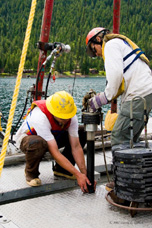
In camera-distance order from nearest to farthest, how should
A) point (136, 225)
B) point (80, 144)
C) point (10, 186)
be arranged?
point (136, 225) < point (10, 186) < point (80, 144)

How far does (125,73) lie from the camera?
394 cm

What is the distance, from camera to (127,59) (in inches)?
155

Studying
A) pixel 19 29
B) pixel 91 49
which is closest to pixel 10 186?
pixel 91 49

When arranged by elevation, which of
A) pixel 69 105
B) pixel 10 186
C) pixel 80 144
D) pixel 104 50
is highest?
pixel 104 50

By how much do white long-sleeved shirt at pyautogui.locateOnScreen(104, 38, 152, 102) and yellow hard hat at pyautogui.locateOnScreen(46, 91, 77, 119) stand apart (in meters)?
0.52

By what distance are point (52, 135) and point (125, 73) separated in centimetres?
112

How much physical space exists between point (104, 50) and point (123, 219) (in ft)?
5.89

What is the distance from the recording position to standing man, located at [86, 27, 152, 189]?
151 inches

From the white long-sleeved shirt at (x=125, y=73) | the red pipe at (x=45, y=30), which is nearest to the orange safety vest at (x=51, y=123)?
the white long-sleeved shirt at (x=125, y=73)

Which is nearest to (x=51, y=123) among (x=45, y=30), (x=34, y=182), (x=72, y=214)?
(x=34, y=182)

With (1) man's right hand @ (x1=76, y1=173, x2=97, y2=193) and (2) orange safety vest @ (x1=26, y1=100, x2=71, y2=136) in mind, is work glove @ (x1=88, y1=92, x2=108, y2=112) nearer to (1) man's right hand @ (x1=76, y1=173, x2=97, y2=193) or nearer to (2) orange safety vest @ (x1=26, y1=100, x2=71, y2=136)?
(2) orange safety vest @ (x1=26, y1=100, x2=71, y2=136)

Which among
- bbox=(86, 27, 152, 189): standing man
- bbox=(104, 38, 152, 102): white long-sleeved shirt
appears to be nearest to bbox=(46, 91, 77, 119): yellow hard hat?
bbox=(86, 27, 152, 189): standing man

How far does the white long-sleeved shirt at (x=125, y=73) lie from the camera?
12.5 feet

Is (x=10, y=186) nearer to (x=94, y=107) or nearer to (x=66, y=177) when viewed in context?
(x=66, y=177)
